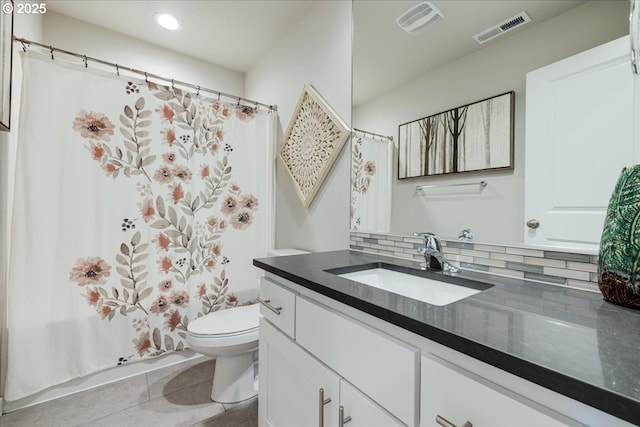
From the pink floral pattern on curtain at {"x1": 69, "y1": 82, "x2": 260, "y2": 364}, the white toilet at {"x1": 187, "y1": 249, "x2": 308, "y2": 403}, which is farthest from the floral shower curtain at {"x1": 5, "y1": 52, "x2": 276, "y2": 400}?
the white toilet at {"x1": 187, "y1": 249, "x2": 308, "y2": 403}

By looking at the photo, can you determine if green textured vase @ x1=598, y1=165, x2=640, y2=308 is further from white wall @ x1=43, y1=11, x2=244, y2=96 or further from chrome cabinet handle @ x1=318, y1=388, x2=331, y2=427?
white wall @ x1=43, y1=11, x2=244, y2=96

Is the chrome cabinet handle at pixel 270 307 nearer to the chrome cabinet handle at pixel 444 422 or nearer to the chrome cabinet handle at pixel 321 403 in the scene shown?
the chrome cabinet handle at pixel 321 403

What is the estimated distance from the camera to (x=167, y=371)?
1902mm

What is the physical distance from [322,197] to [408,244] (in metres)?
0.74

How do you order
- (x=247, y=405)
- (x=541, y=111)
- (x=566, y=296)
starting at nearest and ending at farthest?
1. (x=566, y=296)
2. (x=541, y=111)
3. (x=247, y=405)

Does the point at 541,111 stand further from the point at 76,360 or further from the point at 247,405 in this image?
the point at 76,360

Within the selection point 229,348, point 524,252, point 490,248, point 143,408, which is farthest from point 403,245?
point 143,408

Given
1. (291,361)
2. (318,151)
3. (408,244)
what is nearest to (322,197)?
(318,151)

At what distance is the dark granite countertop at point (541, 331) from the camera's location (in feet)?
1.25

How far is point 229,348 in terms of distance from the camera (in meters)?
1.52

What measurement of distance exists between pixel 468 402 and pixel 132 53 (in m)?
3.08

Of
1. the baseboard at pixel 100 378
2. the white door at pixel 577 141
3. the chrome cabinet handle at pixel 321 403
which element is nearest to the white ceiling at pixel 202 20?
the white door at pixel 577 141

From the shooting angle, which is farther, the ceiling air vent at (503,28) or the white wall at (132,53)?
the white wall at (132,53)

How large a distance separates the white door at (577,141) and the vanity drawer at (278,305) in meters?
0.85
